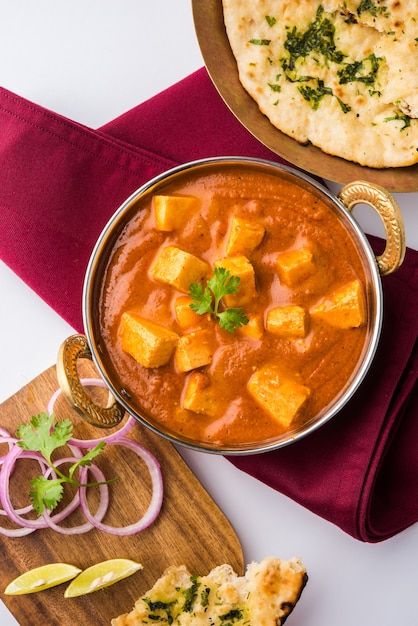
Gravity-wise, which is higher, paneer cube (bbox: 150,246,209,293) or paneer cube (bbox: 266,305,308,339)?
paneer cube (bbox: 150,246,209,293)

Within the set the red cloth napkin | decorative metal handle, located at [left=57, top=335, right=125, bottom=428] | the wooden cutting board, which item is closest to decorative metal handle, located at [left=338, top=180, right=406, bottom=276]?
the red cloth napkin

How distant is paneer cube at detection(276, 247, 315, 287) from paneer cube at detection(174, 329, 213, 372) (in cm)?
47

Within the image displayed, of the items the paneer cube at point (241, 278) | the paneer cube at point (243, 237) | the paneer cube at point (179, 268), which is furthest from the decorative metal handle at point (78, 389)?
the paneer cube at point (243, 237)

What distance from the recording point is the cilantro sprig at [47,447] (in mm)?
3615

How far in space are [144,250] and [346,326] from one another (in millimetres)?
1075

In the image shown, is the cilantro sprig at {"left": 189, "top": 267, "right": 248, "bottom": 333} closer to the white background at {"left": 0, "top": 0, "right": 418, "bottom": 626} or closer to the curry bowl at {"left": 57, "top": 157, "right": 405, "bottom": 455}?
the curry bowl at {"left": 57, "top": 157, "right": 405, "bottom": 455}

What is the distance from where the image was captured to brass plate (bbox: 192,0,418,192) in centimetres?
345

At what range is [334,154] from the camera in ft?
11.5

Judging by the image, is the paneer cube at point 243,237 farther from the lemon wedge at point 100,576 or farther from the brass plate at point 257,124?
the lemon wedge at point 100,576

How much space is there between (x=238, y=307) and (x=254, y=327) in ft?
0.41

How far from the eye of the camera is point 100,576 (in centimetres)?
376

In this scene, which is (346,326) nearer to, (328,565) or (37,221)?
(328,565)

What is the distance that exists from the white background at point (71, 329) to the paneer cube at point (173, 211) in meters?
0.99

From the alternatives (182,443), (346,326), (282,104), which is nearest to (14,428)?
(182,443)
